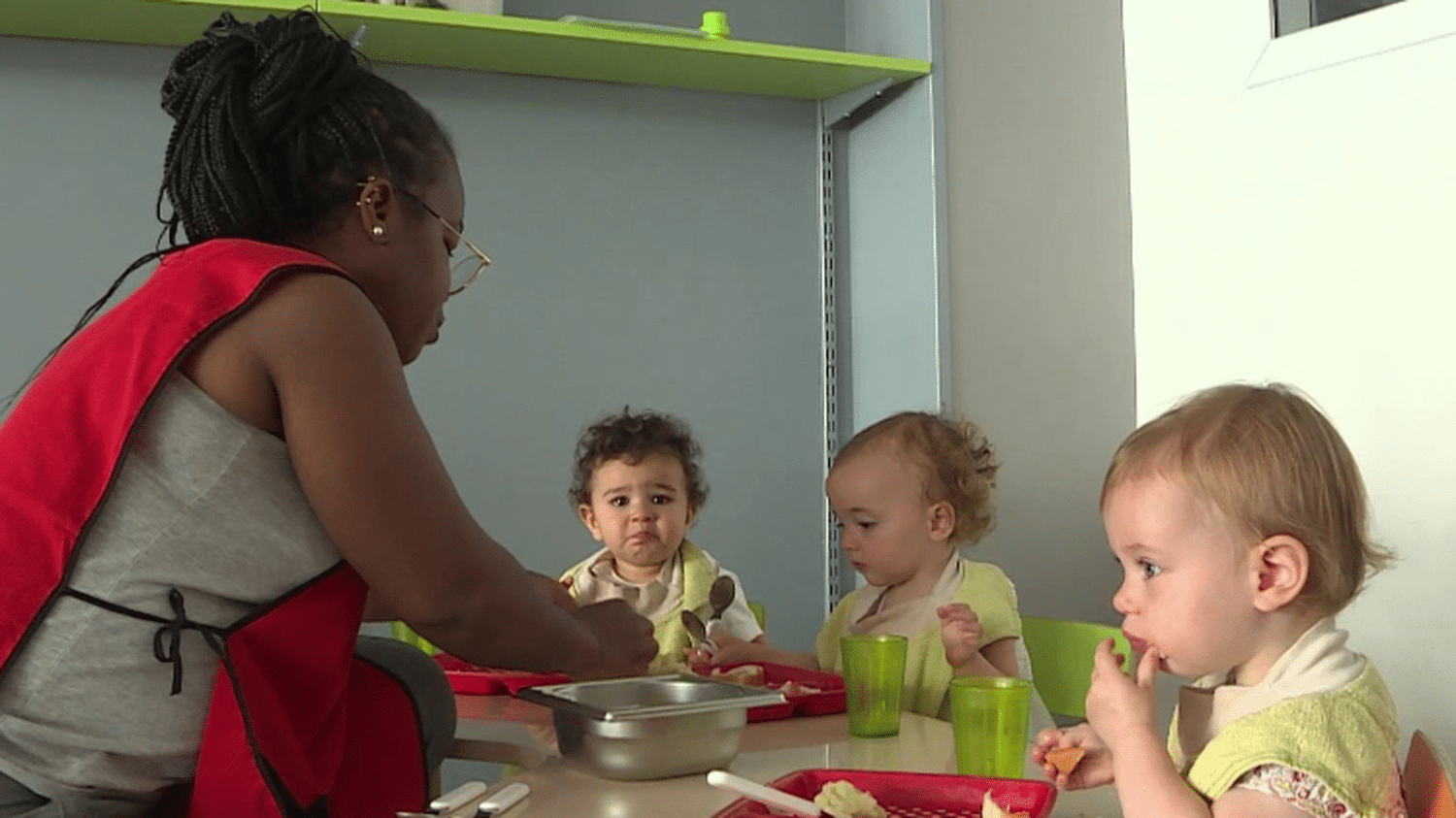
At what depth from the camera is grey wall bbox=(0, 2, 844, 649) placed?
2.21 m

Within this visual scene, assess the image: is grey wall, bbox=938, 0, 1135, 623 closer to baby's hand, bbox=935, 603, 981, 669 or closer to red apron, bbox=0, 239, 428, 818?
baby's hand, bbox=935, 603, 981, 669

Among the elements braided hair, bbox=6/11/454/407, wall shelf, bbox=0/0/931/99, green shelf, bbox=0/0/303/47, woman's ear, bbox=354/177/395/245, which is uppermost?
green shelf, bbox=0/0/303/47

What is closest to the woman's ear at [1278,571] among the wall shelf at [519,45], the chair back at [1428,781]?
the chair back at [1428,781]

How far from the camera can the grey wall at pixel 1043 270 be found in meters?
2.38

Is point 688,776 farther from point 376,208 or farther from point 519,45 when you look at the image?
point 519,45

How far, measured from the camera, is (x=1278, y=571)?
105 centimetres

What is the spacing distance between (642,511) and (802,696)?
0.74 metres

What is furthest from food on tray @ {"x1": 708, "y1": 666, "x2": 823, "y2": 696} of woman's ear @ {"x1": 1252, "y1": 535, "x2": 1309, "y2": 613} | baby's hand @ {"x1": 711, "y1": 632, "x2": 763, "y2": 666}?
woman's ear @ {"x1": 1252, "y1": 535, "x2": 1309, "y2": 613}

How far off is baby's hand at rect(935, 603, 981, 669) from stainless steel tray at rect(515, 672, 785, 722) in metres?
0.36

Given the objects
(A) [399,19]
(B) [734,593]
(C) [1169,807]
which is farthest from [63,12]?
(C) [1169,807]

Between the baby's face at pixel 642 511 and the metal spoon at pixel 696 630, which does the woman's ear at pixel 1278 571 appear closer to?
the metal spoon at pixel 696 630

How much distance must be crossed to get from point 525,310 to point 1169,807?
5.42 ft

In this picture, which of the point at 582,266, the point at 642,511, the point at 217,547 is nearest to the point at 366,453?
the point at 217,547

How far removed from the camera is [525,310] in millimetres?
2451
